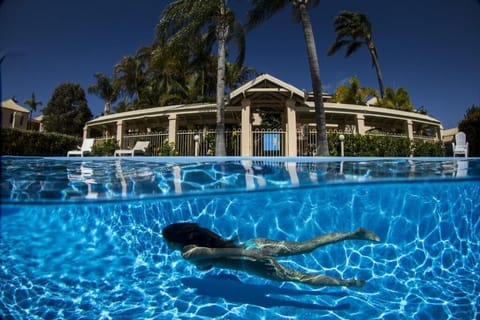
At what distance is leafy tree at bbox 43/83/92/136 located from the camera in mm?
40594

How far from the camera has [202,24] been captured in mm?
15453

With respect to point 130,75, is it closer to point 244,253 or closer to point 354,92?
point 354,92

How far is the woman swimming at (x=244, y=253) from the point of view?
3787 millimetres

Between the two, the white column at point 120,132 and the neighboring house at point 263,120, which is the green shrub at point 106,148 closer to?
the neighboring house at point 263,120

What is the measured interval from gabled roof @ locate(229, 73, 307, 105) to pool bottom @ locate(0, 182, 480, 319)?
32.8ft

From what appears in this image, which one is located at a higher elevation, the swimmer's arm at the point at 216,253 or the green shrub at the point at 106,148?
the green shrub at the point at 106,148

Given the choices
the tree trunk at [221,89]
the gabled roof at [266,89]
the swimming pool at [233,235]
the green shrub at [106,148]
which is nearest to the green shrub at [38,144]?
the green shrub at [106,148]

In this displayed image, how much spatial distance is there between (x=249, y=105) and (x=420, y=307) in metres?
14.0

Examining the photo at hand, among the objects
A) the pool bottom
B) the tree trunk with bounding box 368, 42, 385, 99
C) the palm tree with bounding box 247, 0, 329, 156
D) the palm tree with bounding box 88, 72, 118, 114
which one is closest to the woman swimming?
the pool bottom

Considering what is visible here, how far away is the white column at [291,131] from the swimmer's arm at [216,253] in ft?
42.2

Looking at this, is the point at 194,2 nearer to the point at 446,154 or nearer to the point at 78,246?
the point at 78,246

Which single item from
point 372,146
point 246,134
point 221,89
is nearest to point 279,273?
point 221,89

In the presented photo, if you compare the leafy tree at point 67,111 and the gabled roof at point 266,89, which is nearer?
the gabled roof at point 266,89

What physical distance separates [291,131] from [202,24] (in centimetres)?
770
